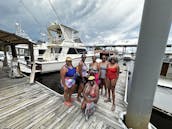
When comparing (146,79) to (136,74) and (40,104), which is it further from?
(40,104)

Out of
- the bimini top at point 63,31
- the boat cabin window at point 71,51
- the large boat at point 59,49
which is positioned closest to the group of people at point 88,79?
the large boat at point 59,49

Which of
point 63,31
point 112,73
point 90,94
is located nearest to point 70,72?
point 90,94

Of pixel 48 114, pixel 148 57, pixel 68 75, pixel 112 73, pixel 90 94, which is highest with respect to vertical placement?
pixel 148 57

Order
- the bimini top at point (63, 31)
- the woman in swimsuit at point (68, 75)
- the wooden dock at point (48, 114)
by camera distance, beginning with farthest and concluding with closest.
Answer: the bimini top at point (63, 31) < the woman in swimsuit at point (68, 75) < the wooden dock at point (48, 114)

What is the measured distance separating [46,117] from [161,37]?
10.3ft

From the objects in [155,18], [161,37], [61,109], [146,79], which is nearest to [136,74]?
[146,79]

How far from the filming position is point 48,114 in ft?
9.80

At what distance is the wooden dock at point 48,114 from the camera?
2600 mm

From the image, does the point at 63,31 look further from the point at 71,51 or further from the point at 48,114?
the point at 48,114

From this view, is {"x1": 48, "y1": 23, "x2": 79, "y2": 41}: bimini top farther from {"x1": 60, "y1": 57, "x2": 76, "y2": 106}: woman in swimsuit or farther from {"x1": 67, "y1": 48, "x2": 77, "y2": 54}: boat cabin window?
{"x1": 60, "y1": 57, "x2": 76, "y2": 106}: woman in swimsuit

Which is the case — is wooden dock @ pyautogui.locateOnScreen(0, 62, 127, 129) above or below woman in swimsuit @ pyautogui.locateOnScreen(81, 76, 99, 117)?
below

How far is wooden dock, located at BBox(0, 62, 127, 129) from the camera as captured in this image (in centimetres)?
260

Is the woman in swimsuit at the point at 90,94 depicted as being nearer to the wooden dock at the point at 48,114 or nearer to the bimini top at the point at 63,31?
the wooden dock at the point at 48,114

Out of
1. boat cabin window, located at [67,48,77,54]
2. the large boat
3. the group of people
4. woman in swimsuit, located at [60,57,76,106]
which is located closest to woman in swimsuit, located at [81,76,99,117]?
the group of people
